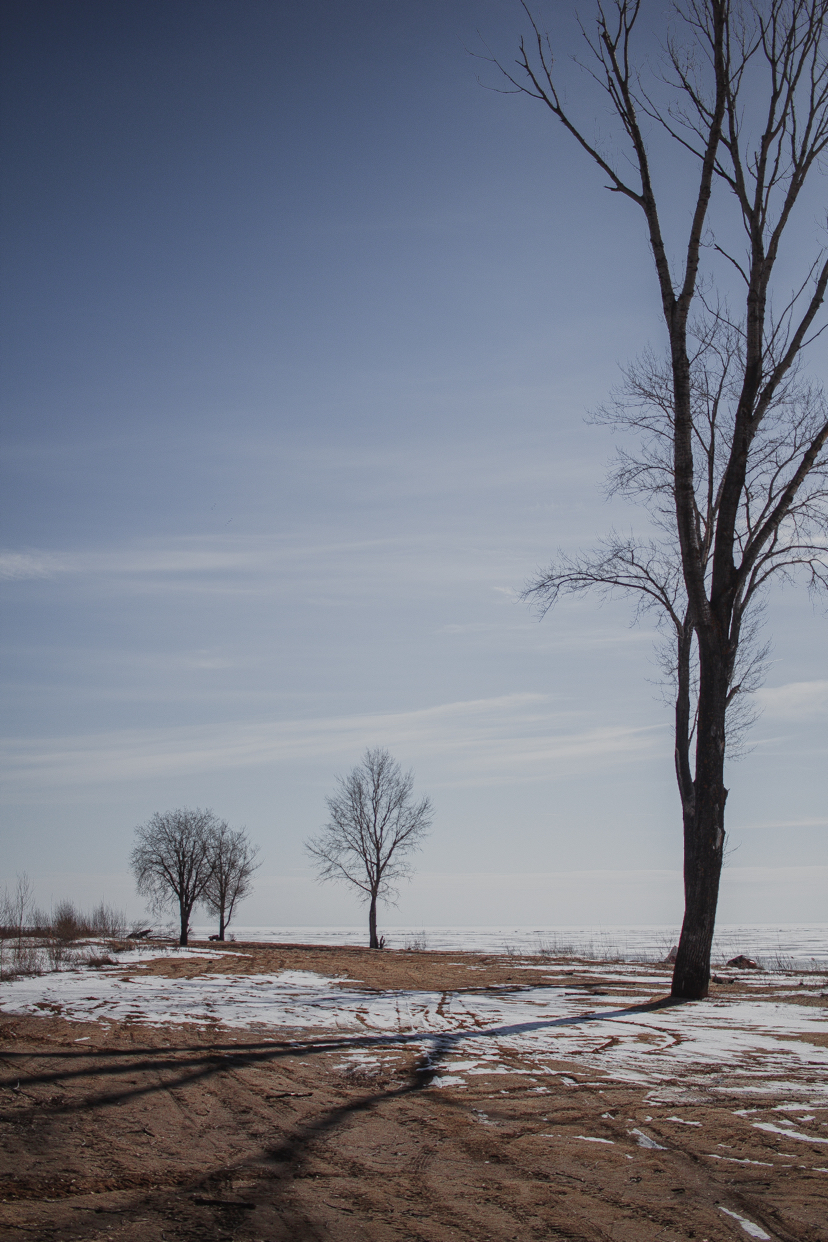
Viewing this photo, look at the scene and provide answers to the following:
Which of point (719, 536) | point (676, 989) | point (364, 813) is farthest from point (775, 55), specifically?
point (364, 813)

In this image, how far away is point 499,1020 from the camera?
7.41 m

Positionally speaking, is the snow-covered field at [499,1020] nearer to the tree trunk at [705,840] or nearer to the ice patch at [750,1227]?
the tree trunk at [705,840]

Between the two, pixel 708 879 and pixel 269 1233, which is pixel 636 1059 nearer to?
pixel 269 1233

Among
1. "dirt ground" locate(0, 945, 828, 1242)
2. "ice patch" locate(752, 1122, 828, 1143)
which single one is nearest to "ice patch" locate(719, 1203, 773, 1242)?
"dirt ground" locate(0, 945, 828, 1242)

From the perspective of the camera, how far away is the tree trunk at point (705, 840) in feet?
33.5

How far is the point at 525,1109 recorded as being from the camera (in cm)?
418

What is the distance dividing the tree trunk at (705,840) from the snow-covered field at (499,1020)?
0.65 metres

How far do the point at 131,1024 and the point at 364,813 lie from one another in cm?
3267

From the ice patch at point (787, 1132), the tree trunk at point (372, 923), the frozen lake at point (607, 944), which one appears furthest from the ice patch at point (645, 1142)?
the tree trunk at point (372, 923)

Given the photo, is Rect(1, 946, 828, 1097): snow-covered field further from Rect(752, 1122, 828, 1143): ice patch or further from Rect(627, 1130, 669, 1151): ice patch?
Rect(627, 1130, 669, 1151): ice patch

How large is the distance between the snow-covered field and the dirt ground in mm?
315

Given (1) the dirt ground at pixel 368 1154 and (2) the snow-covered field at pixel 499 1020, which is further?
(2) the snow-covered field at pixel 499 1020

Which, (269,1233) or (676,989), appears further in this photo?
(676,989)

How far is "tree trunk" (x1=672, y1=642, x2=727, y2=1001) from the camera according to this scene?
33.5 feet
